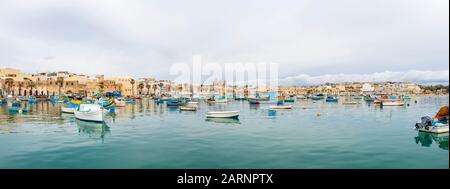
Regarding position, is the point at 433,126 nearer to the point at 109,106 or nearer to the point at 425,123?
the point at 425,123

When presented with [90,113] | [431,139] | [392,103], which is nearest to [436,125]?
[431,139]

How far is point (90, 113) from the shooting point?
36500 millimetres

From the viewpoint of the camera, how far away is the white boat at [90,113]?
3572cm

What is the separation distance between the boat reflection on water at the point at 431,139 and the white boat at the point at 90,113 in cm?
3510

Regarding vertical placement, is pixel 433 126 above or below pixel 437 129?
above

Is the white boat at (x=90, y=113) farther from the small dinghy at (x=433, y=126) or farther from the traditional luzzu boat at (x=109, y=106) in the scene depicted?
the small dinghy at (x=433, y=126)

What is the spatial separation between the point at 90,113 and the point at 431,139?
126 ft

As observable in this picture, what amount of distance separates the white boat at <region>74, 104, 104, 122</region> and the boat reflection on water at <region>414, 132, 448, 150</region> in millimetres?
35101

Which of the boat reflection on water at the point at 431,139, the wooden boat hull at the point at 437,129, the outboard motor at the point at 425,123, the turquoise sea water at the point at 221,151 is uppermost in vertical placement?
the outboard motor at the point at 425,123

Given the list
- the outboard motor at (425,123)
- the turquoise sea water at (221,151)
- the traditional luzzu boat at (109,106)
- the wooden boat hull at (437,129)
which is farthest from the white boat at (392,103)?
the traditional luzzu boat at (109,106)

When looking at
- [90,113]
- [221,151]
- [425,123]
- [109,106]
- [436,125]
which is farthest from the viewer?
[109,106]

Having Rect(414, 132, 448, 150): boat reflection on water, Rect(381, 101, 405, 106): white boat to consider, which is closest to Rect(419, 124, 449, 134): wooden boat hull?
Rect(414, 132, 448, 150): boat reflection on water
